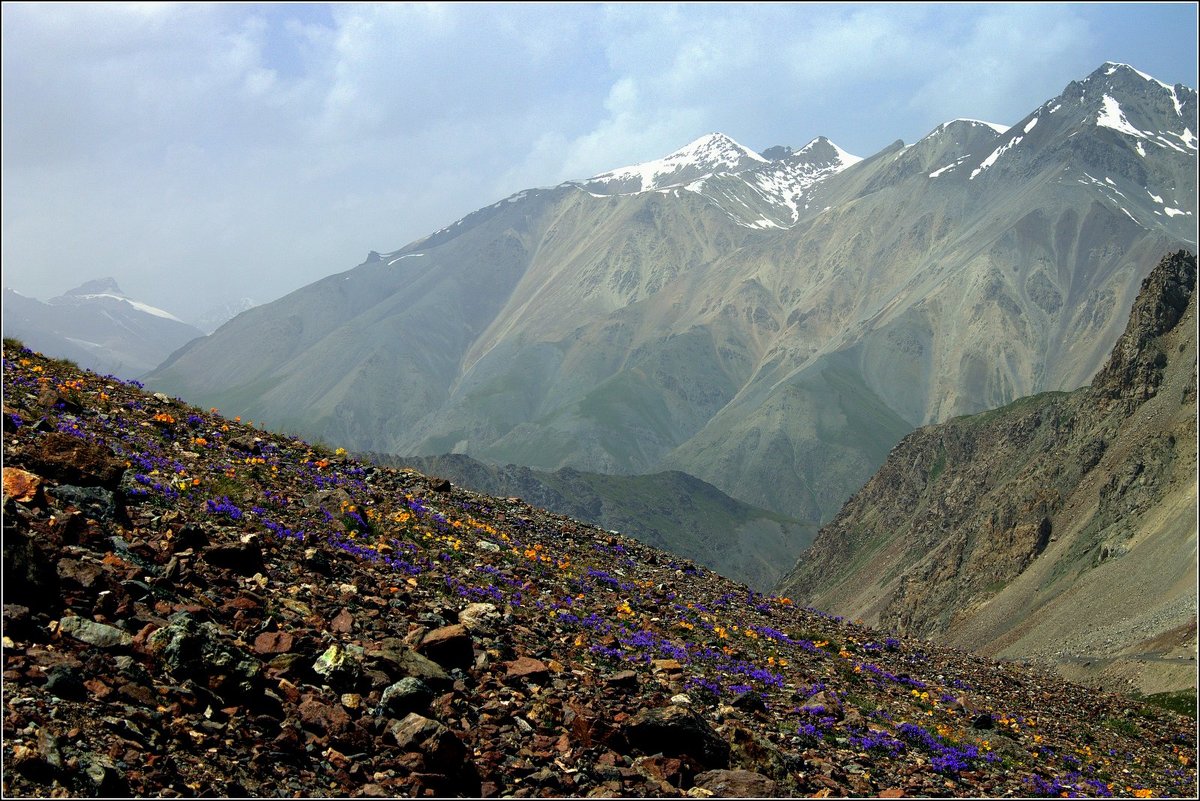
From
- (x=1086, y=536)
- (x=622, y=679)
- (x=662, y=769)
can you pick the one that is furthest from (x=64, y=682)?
(x=1086, y=536)

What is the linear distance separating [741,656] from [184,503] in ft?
41.2

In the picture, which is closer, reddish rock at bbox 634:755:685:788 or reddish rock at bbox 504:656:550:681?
reddish rock at bbox 634:755:685:788

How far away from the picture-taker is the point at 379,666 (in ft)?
48.2

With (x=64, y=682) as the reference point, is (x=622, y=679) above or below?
below

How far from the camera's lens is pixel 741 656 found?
2181 centimetres

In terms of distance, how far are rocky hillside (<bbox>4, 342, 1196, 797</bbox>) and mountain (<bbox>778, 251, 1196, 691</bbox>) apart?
44809 millimetres

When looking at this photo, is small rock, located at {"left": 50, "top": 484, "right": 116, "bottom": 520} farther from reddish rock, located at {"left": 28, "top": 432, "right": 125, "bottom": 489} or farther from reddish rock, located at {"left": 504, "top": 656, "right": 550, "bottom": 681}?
reddish rock, located at {"left": 504, "top": 656, "right": 550, "bottom": 681}

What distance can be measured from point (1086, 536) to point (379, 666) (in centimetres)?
11044

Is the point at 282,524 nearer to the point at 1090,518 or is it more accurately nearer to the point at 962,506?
the point at 1090,518

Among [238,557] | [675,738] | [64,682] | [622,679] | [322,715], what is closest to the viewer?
[64,682]

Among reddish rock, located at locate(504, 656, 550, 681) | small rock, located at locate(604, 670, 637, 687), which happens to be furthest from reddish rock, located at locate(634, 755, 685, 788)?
reddish rock, located at locate(504, 656, 550, 681)

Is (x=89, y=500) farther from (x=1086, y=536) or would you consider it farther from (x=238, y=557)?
(x=1086, y=536)

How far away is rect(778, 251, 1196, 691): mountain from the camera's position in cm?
7506

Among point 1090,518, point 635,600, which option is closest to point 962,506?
point 1090,518
